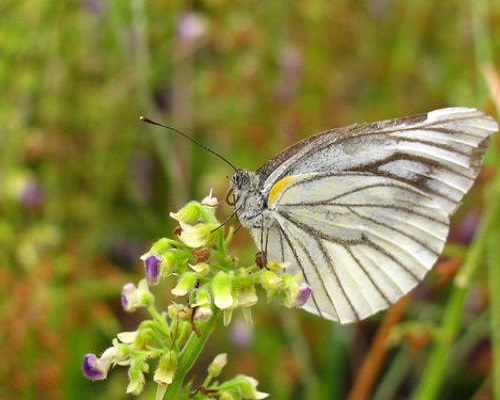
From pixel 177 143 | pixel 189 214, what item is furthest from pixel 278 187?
pixel 177 143

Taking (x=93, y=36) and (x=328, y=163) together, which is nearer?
(x=328, y=163)

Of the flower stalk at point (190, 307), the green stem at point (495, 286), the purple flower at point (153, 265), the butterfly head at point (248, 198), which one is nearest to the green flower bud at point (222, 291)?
the flower stalk at point (190, 307)

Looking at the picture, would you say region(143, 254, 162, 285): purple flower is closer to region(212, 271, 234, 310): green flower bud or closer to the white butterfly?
region(212, 271, 234, 310): green flower bud

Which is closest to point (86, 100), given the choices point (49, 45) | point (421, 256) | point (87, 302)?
point (49, 45)

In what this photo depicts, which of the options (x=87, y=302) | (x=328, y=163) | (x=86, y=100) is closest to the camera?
(x=328, y=163)

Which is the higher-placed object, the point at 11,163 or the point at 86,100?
the point at 86,100

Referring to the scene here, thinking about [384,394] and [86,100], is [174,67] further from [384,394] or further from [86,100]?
[384,394]
